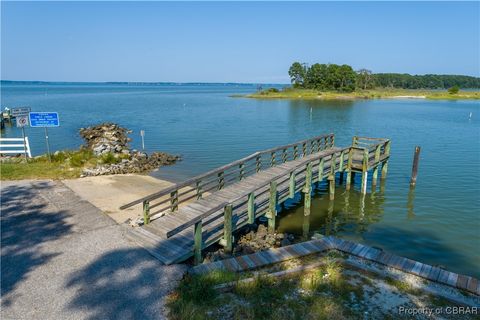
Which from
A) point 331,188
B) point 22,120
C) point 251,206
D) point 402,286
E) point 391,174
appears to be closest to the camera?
point 402,286

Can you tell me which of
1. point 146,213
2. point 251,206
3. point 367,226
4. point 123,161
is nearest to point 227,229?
point 251,206

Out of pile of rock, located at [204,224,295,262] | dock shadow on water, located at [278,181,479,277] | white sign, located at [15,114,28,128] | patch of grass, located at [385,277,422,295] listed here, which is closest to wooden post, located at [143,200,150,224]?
pile of rock, located at [204,224,295,262]

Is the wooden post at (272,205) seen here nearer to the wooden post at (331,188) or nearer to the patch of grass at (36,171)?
the wooden post at (331,188)

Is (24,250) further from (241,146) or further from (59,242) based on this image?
(241,146)

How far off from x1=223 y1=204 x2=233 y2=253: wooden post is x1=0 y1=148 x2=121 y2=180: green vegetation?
34.0 ft

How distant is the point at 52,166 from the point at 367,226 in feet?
53.2

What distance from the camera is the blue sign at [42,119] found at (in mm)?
18016

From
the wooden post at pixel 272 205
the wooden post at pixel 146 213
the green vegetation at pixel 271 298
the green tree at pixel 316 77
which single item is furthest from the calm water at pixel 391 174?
the green tree at pixel 316 77

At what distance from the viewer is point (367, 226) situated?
15039 millimetres

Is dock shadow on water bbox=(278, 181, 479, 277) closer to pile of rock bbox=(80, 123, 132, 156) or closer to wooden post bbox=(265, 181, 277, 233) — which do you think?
wooden post bbox=(265, 181, 277, 233)

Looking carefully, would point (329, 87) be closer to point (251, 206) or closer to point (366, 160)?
point (366, 160)

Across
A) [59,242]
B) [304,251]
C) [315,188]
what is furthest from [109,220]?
[315,188]

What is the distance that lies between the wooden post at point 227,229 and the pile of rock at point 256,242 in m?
0.22

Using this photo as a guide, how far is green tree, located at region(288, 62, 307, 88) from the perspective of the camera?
13212cm
